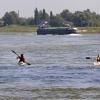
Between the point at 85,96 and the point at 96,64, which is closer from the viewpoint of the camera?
the point at 85,96

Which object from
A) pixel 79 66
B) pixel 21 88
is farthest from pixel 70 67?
pixel 21 88

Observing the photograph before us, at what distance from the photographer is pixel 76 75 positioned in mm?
55281

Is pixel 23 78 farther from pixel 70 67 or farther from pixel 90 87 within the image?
pixel 70 67

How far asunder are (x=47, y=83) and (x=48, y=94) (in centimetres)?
679

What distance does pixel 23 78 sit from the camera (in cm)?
5253

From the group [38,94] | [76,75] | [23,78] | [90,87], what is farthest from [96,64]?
[38,94]

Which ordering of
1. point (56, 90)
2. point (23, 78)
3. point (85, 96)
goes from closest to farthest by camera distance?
point (85, 96) → point (56, 90) → point (23, 78)

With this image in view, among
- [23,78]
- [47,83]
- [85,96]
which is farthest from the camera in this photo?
[23,78]

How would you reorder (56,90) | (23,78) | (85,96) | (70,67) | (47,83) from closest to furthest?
(85,96), (56,90), (47,83), (23,78), (70,67)

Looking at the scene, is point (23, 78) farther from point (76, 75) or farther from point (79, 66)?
point (79, 66)

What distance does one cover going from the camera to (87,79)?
5166cm

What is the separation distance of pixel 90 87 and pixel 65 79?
6.23 metres

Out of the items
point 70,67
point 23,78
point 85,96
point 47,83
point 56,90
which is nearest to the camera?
point 85,96

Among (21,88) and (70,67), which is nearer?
(21,88)
